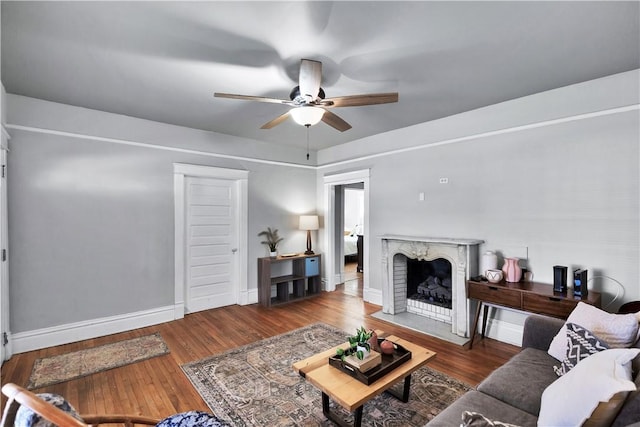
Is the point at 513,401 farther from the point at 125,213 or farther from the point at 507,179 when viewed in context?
the point at 125,213

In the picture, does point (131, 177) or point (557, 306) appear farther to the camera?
point (131, 177)

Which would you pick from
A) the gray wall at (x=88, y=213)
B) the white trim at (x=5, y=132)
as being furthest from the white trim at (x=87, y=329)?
the white trim at (x=5, y=132)

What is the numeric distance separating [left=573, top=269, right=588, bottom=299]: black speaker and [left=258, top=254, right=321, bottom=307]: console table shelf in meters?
3.51

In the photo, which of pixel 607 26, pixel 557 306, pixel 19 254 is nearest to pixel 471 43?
pixel 607 26

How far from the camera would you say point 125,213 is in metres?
3.70

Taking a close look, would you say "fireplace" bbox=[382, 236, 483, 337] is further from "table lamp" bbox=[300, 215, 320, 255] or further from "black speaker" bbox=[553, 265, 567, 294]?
"table lamp" bbox=[300, 215, 320, 255]

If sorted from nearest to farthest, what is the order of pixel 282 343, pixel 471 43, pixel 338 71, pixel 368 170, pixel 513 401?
pixel 513 401, pixel 471 43, pixel 338 71, pixel 282 343, pixel 368 170

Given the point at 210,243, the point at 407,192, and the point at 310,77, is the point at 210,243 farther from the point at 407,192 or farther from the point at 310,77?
the point at 310,77

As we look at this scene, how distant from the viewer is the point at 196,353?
10.2 feet

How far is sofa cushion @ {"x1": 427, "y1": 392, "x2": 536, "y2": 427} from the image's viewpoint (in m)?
1.43

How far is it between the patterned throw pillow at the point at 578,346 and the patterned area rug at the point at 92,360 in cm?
342

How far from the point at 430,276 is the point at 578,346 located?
270cm

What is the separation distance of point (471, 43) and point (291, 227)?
387 cm

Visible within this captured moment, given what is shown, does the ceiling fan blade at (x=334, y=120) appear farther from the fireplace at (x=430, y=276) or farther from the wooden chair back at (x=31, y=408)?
the wooden chair back at (x=31, y=408)
